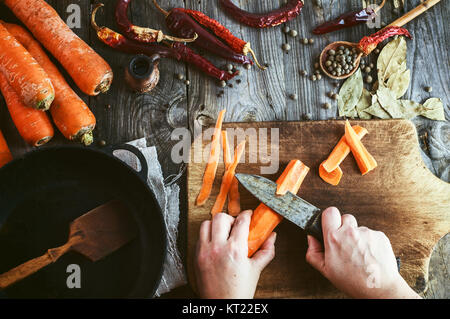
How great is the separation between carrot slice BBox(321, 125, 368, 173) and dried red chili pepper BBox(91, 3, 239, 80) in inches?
21.3

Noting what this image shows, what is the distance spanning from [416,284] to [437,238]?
0.68 ft

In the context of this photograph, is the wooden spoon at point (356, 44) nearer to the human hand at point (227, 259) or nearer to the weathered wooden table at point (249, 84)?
the weathered wooden table at point (249, 84)

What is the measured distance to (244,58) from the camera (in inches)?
59.1

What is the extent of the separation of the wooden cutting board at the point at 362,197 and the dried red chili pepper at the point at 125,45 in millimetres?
420

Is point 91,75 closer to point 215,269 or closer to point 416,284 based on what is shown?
point 215,269

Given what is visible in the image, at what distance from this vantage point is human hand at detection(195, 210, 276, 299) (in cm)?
119

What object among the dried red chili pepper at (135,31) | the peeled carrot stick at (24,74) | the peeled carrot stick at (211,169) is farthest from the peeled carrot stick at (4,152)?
the peeled carrot stick at (211,169)

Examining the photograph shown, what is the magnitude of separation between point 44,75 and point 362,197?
1339mm

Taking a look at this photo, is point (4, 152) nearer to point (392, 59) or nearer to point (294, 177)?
point (294, 177)

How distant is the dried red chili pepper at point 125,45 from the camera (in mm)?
1421

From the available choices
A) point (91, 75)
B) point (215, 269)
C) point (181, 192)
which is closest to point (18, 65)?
point (91, 75)

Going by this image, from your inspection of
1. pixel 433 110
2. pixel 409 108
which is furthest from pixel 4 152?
pixel 433 110

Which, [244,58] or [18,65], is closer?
[18,65]
